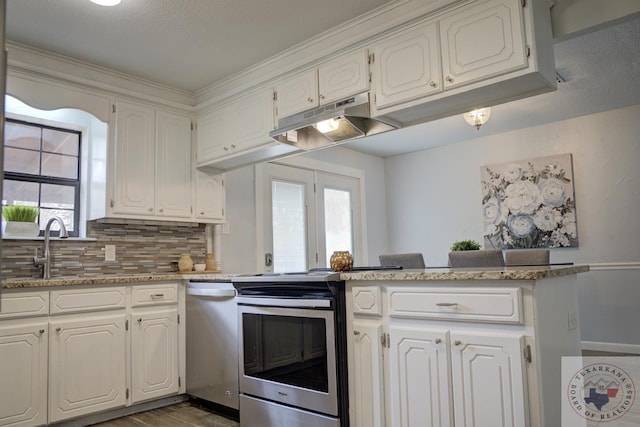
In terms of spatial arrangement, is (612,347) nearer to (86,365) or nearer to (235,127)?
(235,127)

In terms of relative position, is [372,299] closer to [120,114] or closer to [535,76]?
[535,76]

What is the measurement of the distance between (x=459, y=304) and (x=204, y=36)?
229 centimetres

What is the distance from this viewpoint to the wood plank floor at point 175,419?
280 centimetres

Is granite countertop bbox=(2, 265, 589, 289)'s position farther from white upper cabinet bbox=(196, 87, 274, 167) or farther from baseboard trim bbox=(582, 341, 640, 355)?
baseboard trim bbox=(582, 341, 640, 355)

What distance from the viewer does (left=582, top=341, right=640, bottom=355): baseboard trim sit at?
438 cm

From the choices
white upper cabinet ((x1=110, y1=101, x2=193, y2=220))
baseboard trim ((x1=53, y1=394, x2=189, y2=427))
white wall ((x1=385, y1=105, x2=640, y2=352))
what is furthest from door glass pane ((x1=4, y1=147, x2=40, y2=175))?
white wall ((x1=385, y1=105, x2=640, y2=352))

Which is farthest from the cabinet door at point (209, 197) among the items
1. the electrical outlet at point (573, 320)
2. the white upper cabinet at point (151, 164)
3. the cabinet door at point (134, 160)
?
the electrical outlet at point (573, 320)

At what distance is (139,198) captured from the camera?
3.41m

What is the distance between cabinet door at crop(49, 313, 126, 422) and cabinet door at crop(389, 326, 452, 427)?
1875mm

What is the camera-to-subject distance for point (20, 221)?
2.99 meters

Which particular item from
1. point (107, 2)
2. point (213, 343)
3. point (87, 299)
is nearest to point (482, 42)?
point (107, 2)

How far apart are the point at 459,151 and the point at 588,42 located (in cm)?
266

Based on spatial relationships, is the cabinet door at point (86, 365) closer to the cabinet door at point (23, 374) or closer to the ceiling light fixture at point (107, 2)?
the cabinet door at point (23, 374)

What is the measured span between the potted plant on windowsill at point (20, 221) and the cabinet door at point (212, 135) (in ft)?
4.12
